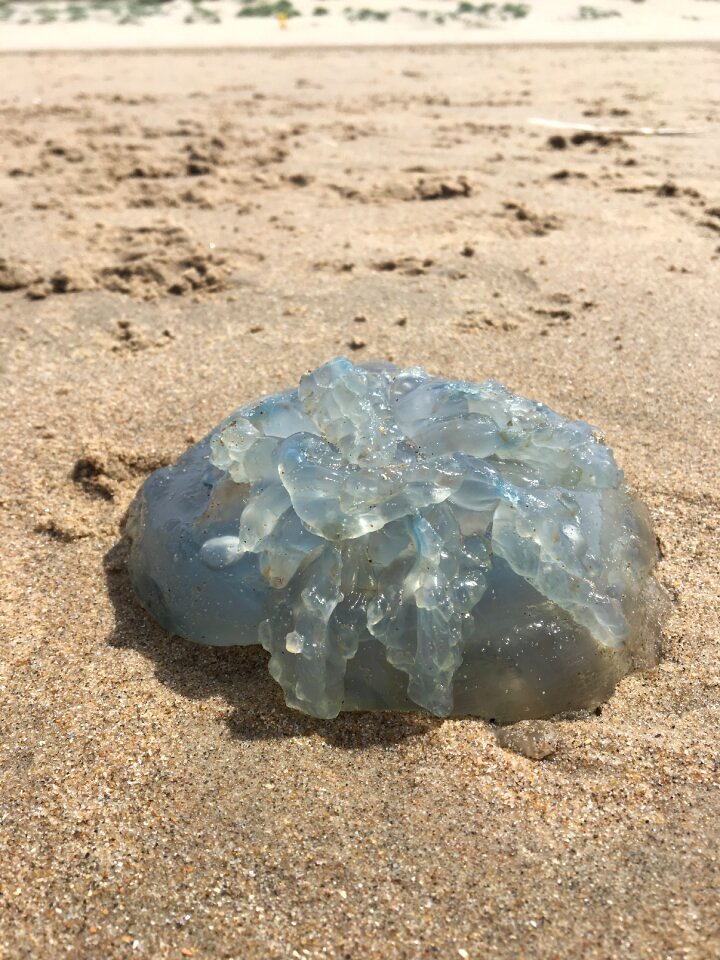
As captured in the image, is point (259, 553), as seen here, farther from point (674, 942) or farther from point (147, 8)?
Result: point (147, 8)

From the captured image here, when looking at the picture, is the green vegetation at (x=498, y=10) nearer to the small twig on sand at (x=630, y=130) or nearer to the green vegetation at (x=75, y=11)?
the green vegetation at (x=75, y=11)

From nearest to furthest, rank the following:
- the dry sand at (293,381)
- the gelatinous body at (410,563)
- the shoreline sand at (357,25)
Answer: the dry sand at (293,381)
the gelatinous body at (410,563)
the shoreline sand at (357,25)

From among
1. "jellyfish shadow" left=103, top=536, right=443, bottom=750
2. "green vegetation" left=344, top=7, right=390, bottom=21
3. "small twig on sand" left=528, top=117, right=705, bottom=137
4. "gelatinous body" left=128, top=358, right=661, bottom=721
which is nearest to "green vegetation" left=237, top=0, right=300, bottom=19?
"green vegetation" left=344, top=7, right=390, bottom=21

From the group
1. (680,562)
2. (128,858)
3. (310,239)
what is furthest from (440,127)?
(128,858)

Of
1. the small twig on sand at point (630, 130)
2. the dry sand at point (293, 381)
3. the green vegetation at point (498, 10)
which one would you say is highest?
the green vegetation at point (498, 10)

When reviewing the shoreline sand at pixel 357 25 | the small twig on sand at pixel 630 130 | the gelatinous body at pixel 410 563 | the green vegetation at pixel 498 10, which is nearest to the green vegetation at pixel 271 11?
the shoreline sand at pixel 357 25

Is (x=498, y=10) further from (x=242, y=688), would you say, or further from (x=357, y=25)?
(x=242, y=688)

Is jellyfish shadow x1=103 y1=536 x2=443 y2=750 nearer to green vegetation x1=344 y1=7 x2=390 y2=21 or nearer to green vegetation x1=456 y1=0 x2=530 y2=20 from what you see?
green vegetation x1=344 y1=7 x2=390 y2=21

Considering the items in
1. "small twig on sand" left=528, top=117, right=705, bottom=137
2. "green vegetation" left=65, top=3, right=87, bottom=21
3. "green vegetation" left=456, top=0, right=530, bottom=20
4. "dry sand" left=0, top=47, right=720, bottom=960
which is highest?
"green vegetation" left=65, top=3, right=87, bottom=21
